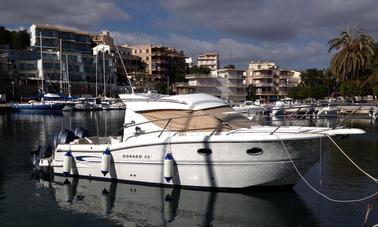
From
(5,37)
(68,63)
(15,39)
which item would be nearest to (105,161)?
(68,63)

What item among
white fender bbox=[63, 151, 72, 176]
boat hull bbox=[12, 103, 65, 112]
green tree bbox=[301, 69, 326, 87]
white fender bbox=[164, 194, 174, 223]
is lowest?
boat hull bbox=[12, 103, 65, 112]

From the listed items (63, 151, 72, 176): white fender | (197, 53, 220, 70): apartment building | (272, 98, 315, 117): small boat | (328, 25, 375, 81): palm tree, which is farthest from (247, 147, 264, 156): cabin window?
(197, 53, 220, 70): apartment building

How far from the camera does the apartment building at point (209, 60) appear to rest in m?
192

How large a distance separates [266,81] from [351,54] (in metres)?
81.1

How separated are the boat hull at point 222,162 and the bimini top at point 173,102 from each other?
185 centimetres

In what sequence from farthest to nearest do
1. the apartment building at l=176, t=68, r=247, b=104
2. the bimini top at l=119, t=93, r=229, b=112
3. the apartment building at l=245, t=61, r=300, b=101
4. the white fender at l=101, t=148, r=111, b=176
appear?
1. the apartment building at l=245, t=61, r=300, b=101
2. the apartment building at l=176, t=68, r=247, b=104
3. the bimini top at l=119, t=93, r=229, b=112
4. the white fender at l=101, t=148, r=111, b=176

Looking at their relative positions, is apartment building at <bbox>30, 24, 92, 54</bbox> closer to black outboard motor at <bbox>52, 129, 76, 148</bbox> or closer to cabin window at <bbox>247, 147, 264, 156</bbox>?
black outboard motor at <bbox>52, 129, 76, 148</bbox>

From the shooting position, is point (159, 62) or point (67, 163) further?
point (159, 62)

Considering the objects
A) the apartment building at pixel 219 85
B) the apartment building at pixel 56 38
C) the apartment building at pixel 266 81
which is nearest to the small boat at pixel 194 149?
the apartment building at pixel 219 85

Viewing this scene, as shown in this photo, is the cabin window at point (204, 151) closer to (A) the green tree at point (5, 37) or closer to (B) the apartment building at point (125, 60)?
(B) the apartment building at point (125, 60)

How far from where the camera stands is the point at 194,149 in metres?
14.4

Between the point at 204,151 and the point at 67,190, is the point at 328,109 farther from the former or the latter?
the point at 67,190

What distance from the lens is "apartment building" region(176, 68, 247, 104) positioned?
120688 millimetres

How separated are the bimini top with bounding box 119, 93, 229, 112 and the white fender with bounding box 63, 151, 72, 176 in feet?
9.61
